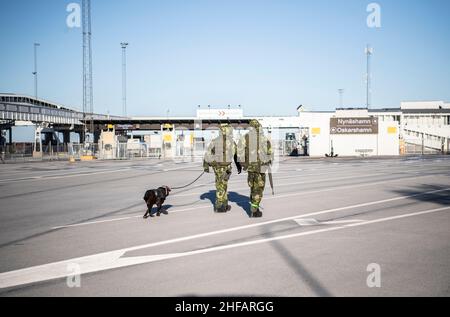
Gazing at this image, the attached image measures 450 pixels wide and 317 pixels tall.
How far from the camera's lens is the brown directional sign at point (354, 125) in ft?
145

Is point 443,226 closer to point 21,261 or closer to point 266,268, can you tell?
point 266,268

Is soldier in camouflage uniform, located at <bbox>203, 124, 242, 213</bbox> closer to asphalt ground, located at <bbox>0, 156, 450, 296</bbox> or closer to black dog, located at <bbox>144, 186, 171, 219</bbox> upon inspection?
asphalt ground, located at <bbox>0, 156, 450, 296</bbox>

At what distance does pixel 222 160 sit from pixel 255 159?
1.04 metres

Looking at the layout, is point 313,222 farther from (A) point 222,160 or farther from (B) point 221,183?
(A) point 222,160

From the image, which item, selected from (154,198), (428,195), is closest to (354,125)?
(428,195)

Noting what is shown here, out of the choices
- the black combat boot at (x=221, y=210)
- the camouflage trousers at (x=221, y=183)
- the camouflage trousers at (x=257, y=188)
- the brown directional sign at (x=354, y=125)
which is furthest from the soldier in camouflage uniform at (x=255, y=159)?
the brown directional sign at (x=354, y=125)

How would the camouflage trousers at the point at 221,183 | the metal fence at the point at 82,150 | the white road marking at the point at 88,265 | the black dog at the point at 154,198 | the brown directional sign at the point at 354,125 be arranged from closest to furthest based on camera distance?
1. the white road marking at the point at 88,265
2. the black dog at the point at 154,198
3. the camouflage trousers at the point at 221,183
4. the brown directional sign at the point at 354,125
5. the metal fence at the point at 82,150

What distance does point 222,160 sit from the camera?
8.46m

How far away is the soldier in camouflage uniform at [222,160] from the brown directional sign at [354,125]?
37.9m

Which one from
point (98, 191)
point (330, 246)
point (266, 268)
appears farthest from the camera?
point (98, 191)

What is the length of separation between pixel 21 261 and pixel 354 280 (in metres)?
4.24

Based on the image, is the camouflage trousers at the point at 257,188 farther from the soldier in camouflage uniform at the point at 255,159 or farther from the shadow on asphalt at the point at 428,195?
the shadow on asphalt at the point at 428,195
